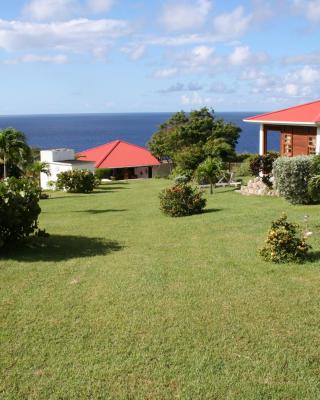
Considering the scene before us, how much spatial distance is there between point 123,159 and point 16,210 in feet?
138

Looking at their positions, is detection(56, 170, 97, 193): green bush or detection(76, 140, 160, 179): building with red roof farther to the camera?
detection(76, 140, 160, 179): building with red roof

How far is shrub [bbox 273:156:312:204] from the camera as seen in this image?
63.4ft

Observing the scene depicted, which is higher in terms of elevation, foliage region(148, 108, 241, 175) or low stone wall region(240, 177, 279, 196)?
foliage region(148, 108, 241, 175)

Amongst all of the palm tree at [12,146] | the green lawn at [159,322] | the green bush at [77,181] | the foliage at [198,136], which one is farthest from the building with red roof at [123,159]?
the green lawn at [159,322]

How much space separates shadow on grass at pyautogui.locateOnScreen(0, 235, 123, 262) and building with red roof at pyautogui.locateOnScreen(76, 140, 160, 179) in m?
37.6

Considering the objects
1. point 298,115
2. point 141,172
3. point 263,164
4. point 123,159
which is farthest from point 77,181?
point 141,172

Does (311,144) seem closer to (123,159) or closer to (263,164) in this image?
(263,164)

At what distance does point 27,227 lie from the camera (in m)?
13.0

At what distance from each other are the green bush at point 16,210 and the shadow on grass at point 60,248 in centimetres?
34

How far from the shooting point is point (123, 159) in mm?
54125

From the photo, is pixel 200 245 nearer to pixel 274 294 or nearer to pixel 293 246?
pixel 293 246

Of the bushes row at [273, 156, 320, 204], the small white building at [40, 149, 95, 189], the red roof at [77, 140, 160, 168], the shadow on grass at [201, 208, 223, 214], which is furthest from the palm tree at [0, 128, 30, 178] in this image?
the red roof at [77, 140, 160, 168]

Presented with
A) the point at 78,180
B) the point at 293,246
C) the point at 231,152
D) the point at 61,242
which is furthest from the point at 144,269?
the point at 231,152

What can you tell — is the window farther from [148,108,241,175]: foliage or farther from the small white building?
the small white building
